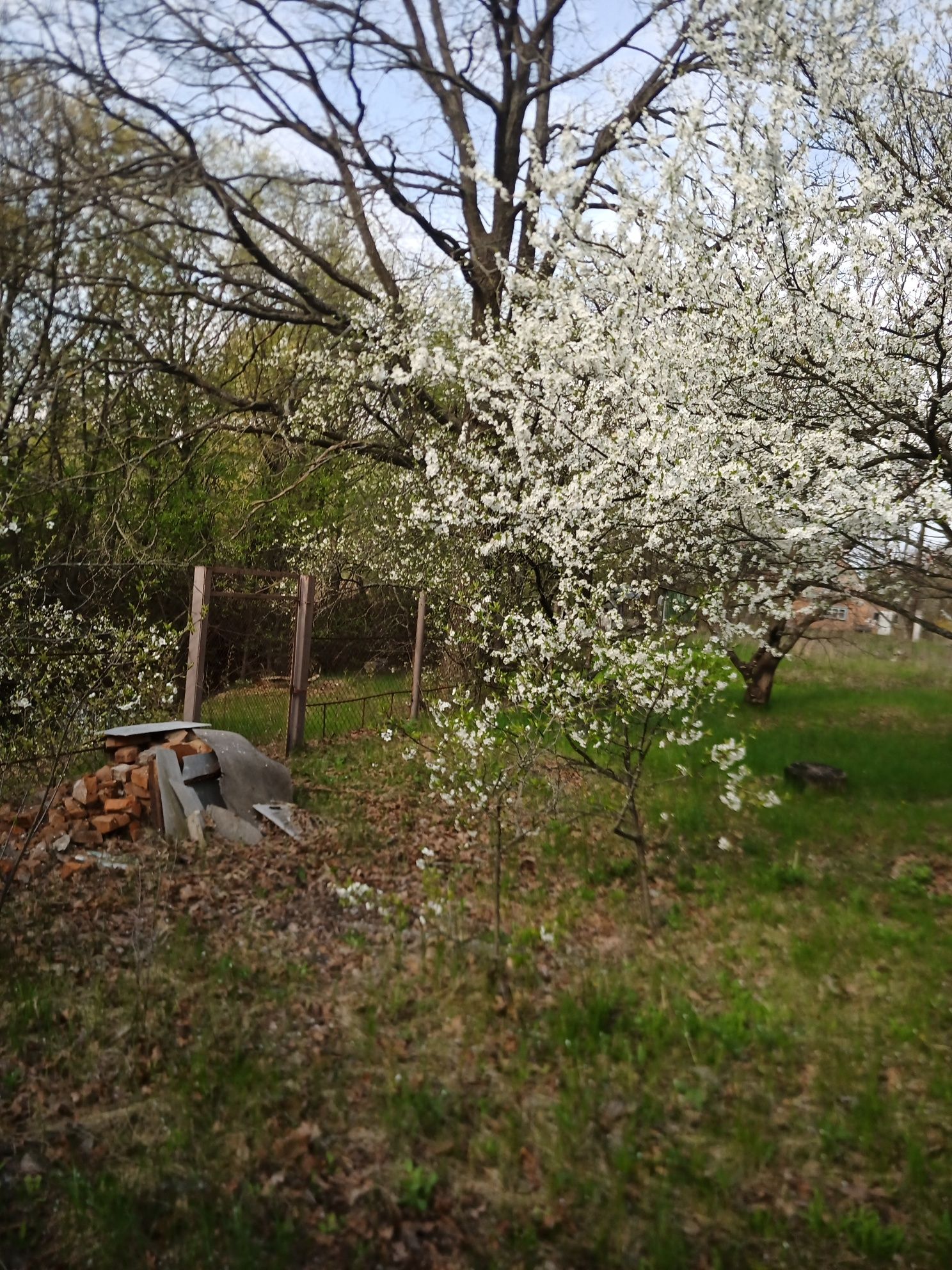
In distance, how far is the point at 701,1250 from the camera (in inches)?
118

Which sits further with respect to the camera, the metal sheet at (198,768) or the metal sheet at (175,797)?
the metal sheet at (198,768)

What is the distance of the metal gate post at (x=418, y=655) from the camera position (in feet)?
36.9

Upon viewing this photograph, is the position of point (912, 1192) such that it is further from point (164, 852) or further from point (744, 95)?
point (744, 95)

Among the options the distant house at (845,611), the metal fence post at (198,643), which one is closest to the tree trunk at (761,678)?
the distant house at (845,611)

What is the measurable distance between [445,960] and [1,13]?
1060cm

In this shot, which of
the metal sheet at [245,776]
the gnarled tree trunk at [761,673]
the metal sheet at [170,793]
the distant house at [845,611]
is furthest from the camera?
the gnarled tree trunk at [761,673]

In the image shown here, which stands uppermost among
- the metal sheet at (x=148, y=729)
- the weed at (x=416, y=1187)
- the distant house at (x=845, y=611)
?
the distant house at (x=845, y=611)

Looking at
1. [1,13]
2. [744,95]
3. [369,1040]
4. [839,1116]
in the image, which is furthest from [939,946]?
[1,13]

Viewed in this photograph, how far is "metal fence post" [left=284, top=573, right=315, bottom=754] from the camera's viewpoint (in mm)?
9266

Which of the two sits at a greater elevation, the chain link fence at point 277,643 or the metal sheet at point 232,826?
the chain link fence at point 277,643

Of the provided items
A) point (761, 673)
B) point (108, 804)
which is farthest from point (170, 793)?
point (761, 673)

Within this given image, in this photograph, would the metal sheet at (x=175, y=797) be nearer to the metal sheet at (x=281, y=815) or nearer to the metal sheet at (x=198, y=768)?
the metal sheet at (x=198, y=768)

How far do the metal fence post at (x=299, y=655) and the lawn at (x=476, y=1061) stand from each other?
2594 mm

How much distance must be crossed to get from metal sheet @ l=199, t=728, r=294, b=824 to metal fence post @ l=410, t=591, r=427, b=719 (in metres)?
3.79
